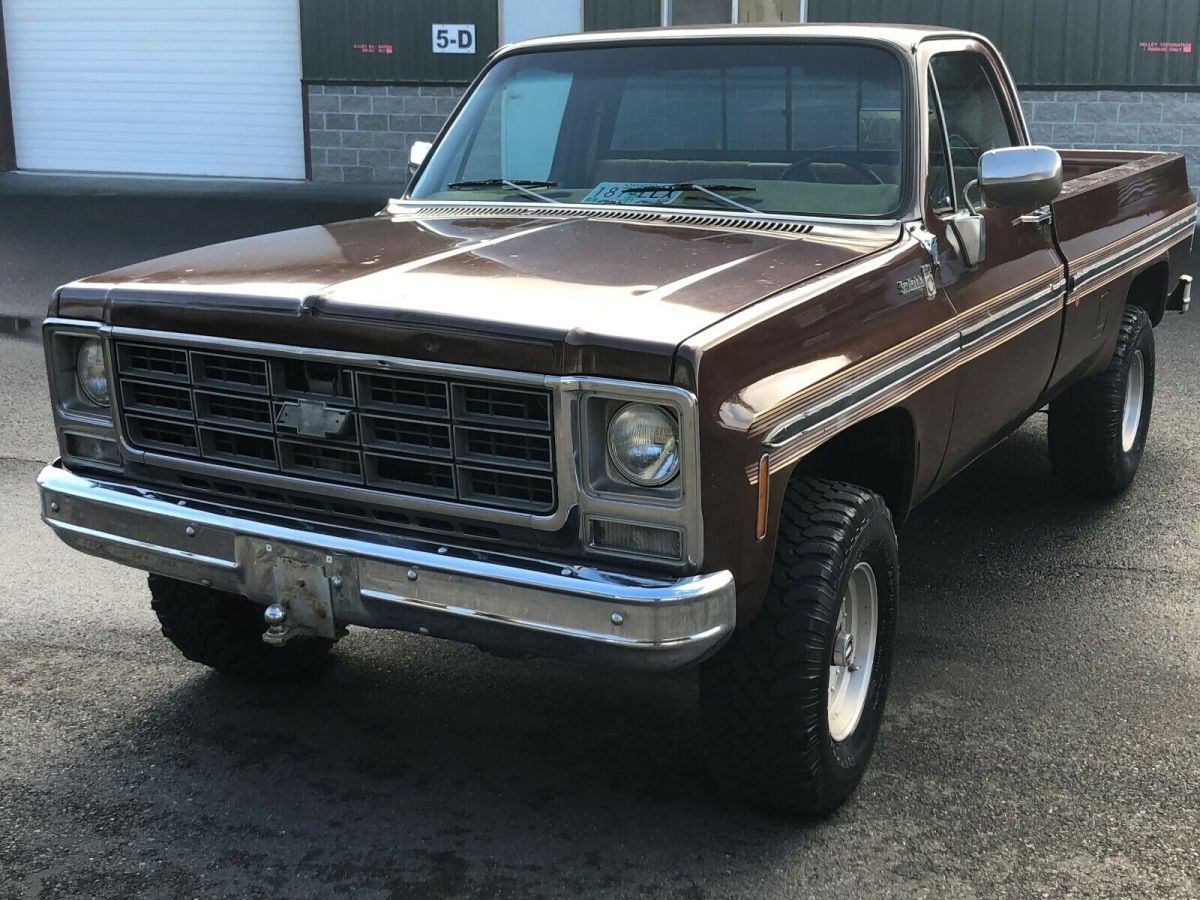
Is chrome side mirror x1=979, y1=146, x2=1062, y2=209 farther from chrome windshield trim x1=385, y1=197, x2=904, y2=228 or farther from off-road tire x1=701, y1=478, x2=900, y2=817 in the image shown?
off-road tire x1=701, y1=478, x2=900, y2=817

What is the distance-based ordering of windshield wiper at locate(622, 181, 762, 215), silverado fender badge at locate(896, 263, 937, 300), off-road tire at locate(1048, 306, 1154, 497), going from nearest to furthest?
silverado fender badge at locate(896, 263, 937, 300)
windshield wiper at locate(622, 181, 762, 215)
off-road tire at locate(1048, 306, 1154, 497)

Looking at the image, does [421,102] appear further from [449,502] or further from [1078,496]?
[449,502]

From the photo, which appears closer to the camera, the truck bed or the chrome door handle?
the chrome door handle

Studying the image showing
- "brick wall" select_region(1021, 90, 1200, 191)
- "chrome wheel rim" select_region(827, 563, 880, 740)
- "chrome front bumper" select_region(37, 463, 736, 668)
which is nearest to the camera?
"chrome front bumper" select_region(37, 463, 736, 668)

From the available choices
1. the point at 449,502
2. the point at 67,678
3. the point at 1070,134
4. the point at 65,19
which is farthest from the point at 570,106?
the point at 65,19

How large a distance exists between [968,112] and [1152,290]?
1.97 meters

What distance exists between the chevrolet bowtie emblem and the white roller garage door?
1484 centimetres

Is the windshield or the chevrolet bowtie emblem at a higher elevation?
the windshield

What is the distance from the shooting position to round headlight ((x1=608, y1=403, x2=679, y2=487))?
2.79m

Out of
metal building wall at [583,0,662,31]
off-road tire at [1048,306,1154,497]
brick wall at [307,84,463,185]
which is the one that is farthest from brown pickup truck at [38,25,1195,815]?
brick wall at [307,84,463,185]

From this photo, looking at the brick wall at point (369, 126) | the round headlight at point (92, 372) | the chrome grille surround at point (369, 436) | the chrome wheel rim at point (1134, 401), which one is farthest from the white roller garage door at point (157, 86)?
the chrome grille surround at point (369, 436)

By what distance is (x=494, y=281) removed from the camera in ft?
10.5

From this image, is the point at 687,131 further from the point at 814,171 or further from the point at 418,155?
the point at 418,155

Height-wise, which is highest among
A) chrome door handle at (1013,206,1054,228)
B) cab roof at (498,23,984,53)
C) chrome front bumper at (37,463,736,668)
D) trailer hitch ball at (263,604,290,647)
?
cab roof at (498,23,984,53)
